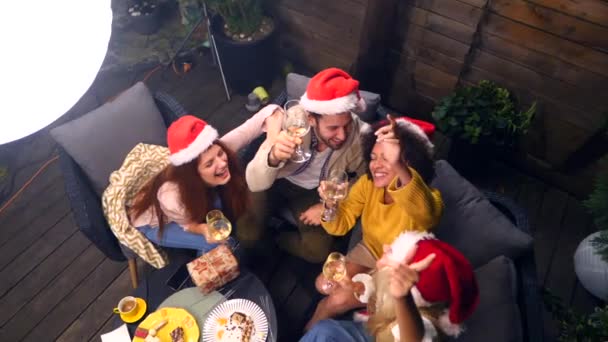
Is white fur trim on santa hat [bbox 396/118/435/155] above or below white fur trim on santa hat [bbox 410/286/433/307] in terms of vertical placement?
above

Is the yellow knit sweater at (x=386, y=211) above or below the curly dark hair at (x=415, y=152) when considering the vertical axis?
below

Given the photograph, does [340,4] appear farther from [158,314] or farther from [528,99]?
[158,314]

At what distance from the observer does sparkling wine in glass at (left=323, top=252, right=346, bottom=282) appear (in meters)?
1.92

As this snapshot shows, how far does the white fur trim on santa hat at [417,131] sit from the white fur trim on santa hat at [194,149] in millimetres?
914

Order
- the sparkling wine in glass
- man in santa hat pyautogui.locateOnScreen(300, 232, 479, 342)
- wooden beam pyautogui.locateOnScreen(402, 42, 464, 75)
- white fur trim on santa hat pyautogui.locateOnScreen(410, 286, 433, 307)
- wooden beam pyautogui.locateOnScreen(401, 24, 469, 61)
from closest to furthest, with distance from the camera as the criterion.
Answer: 1. man in santa hat pyautogui.locateOnScreen(300, 232, 479, 342)
2. white fur trim on santa hat pyautogui.locateOnScreen(410, 286, 433, 307)
3. the sparkling wine in glass
4. wooden beam pyautogui.locateOnScreen(401, 24, 469, 61)
5. wooden beam pyautogui.locateOnScreen(402, 42, 464, 75)

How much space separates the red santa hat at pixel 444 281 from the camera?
4.83ft

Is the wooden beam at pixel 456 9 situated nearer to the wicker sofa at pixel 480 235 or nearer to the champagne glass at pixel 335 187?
the wicker sofa at pixel 480 235

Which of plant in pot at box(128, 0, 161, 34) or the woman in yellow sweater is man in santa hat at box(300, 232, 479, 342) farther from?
plant in pot at box(128, 0, 161, 34)

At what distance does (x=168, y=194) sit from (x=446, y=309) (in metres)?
1.39

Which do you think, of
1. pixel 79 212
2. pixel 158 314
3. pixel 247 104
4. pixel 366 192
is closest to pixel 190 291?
pixel 158 314

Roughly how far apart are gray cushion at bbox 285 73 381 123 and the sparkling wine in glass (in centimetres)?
91

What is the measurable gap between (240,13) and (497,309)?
2738mm

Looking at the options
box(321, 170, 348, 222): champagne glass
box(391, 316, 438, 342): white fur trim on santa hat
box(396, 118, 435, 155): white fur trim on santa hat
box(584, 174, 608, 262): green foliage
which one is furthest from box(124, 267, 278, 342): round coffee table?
box(584, 174, 608, 262): green foliage

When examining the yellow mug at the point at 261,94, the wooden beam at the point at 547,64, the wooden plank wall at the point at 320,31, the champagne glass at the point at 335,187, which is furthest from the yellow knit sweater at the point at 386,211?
the yellow mug at the point at 261,94
